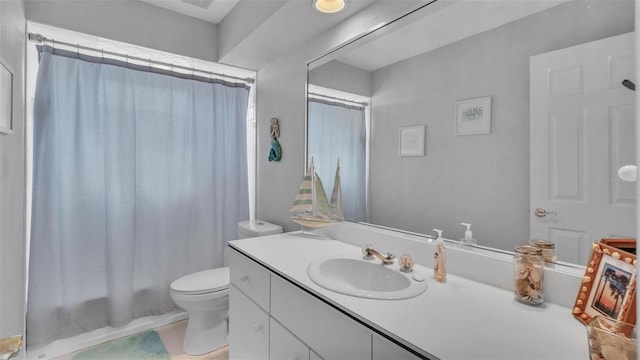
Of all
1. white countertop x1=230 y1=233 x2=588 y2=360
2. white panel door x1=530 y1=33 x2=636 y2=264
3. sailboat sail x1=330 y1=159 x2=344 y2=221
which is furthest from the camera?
sailboat sail x1=330 y1=159 x2=344 y2=221

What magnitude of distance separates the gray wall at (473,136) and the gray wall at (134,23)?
1.58 meters

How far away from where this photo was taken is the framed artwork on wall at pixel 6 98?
4.11 ft

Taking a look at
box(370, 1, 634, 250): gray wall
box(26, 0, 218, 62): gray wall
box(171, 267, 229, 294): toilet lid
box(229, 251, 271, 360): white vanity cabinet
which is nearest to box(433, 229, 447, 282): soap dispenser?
box(370, 1, 634, 250): gray wall

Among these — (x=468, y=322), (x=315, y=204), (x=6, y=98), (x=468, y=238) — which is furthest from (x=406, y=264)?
(x=6, y=98)

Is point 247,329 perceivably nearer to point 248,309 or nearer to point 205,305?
point 248,309

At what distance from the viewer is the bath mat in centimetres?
190

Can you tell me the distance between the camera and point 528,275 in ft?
2.99

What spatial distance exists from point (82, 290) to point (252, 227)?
3.85ft

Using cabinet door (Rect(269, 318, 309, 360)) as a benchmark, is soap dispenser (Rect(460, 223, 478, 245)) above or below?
above

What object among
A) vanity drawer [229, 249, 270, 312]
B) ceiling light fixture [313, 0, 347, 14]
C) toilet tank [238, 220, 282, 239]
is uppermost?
ceiling light fixture [313, 0, 347, 14]

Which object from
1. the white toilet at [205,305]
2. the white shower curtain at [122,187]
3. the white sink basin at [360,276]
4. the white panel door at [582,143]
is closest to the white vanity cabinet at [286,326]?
the white sink basin at [360,276]

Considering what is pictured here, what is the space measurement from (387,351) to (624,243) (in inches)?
27.4

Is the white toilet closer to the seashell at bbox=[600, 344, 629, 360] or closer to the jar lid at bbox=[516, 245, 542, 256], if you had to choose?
the jar lid at bbox=[516, 245, 542, 256]

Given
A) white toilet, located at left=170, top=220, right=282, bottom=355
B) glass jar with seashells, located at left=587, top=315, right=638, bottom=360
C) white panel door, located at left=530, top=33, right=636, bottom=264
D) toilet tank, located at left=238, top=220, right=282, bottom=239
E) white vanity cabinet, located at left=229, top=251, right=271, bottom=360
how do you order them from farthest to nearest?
toilet tank, located at left=238, top=220, right=282, bottom=239 → white toilet, located at left=170, top=220, right=282, bottom=355 → white vanity cabinet, located at left=229, top=251, right=271, bottom=360 → white panel door, located at left=530, top=33, right=636, bottom=264 → glass jar with seashells, located at left=587, top=315, right=638, bottom=360
